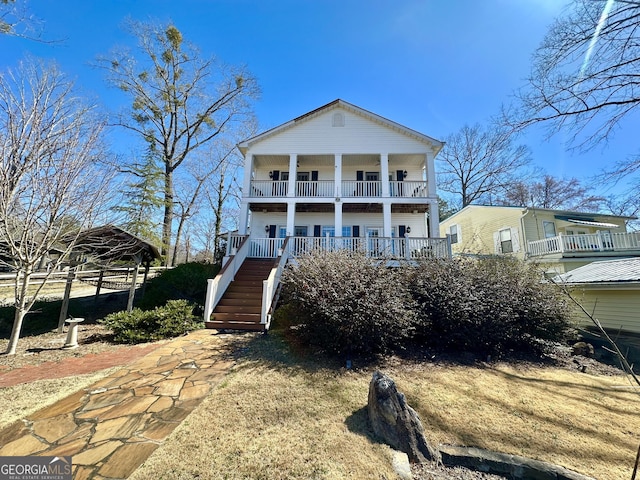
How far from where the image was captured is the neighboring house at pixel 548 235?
14969 mm

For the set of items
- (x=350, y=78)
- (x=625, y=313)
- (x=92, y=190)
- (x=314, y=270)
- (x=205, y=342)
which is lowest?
(x=205, y=342)

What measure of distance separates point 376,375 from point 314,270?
2830 millimetres

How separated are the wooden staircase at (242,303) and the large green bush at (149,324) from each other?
2.34 feet

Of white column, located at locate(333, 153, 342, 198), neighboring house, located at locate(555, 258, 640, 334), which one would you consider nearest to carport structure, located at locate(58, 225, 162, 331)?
white column, located at locate(333, 153, 342, 198)

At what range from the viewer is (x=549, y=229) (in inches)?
698

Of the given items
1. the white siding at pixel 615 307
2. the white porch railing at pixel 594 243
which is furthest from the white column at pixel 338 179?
the white porch railing at pixel 594 243

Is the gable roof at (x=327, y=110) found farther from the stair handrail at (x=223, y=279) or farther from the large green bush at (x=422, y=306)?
the large green bush at (x=422, y=306)

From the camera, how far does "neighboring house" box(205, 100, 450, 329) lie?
38.4 ft

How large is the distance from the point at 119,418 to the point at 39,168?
648cm

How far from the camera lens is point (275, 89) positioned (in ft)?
47.2

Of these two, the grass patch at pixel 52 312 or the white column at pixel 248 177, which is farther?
the white column at pixel 248 177

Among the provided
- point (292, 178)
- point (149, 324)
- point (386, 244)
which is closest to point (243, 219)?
point (292, 178)

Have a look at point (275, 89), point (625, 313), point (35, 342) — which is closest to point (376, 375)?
point (35, 342)

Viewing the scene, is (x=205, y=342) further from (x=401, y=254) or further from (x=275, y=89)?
(x=275, y=89)
